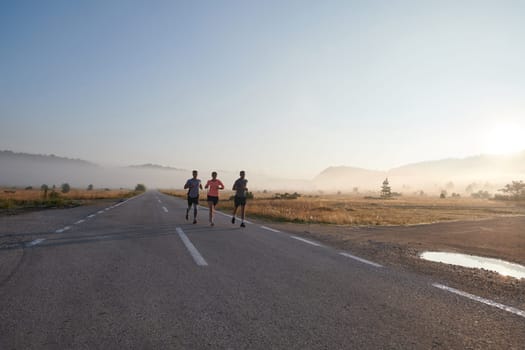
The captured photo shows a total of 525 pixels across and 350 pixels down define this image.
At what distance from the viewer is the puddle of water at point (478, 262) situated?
822 cm

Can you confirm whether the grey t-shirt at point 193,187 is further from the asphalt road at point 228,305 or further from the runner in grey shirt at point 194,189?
the asphalt road at point 228,305

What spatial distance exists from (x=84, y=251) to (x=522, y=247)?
13.3 metres

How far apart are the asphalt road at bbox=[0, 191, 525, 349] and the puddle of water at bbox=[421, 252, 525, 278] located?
2659 mm

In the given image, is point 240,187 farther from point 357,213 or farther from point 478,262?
point 357,213

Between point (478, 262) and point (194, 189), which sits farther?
point (194, 189)

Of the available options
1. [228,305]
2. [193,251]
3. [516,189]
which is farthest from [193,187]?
[516,189]

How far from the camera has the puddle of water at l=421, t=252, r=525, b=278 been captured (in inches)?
324

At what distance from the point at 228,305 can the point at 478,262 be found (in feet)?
24.7

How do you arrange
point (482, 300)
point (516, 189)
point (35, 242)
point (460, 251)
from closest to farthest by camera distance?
point (482, 300), point (35, 242), point (460, 251), point (516, 189)

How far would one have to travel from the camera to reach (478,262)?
9.15m

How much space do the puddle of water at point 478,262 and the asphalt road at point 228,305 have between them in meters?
2.66

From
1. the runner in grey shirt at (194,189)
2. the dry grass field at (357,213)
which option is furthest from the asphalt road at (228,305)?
the dry grass field at (357,213)

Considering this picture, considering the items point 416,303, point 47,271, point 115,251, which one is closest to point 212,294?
point 416,303

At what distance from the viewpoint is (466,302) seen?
16.2 ft
